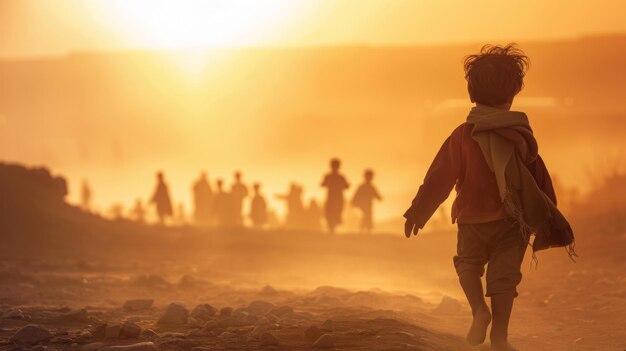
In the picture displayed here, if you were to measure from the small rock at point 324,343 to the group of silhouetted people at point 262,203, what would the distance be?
14.9 m

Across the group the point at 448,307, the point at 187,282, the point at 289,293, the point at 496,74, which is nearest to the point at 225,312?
the point at 448,307

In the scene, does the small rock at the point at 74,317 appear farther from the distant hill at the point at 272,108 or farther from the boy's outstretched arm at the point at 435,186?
the distant hill at the point at 272,108

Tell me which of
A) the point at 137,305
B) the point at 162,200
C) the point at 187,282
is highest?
the point at 162,200

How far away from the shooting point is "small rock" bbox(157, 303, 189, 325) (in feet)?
26.0

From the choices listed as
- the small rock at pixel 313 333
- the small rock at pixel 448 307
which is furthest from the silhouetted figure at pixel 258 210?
the small rock at pixel 313 333

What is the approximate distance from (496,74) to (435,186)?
0.82 meters

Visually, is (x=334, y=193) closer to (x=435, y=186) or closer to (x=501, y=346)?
(x=435, y=186)

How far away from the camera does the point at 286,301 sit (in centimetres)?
1004

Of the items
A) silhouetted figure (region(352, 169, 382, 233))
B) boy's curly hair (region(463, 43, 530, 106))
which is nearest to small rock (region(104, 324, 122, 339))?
boy's curly hair (region(463, 43, 530, 106))

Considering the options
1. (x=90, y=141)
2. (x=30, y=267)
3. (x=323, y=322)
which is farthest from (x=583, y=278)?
(x=90, y=141)

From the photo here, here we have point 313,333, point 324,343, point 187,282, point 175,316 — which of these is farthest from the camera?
point 187,282

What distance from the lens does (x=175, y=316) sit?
7.94 meters

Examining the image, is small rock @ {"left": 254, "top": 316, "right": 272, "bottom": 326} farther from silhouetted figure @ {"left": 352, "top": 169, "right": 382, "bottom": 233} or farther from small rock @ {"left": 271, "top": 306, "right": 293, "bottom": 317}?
silhouetted figure @ {"left": 352, "top": 169, "right": 382, "bottom": 233}

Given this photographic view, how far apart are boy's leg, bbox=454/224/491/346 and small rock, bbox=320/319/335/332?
3.07ft
